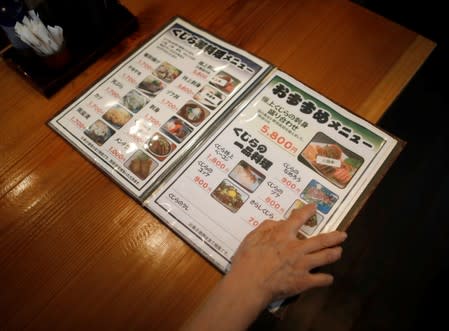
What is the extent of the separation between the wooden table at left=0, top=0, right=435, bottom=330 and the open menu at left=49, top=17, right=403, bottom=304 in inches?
1.5

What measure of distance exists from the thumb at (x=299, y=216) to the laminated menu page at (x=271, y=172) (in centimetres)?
2

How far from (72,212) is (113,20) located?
0.54 meters

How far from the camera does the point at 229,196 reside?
70 centimetres

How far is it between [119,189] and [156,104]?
23 centimetres

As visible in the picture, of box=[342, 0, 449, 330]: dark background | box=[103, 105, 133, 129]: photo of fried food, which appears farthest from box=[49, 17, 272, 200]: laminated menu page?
box=[342, 0, 449, 330]: dark background

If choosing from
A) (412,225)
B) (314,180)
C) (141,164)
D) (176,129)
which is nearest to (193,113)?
(176,129)

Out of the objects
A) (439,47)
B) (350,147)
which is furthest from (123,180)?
(439,47)

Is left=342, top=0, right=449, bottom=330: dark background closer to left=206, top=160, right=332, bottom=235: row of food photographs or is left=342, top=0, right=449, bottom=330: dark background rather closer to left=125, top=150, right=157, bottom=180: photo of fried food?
left=206, top=160, right=332, bottom=235: row of food photographs

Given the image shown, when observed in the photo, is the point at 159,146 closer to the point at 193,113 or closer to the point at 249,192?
the point at 193,113

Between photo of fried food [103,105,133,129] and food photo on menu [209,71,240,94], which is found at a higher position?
food photo on menu [209,71,240,94]

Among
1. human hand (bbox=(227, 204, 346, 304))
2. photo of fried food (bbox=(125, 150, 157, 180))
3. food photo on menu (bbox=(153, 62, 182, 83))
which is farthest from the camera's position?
food photo on menu (bbox=(153, 62, 182, 83))

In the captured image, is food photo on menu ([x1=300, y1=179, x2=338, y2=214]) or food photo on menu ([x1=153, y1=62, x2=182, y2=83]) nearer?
food photo on menu ([x1=300, y1=179, x2=338, y2=214])

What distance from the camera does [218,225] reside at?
2.23 feet

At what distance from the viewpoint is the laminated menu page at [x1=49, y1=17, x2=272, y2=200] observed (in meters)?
0.75
